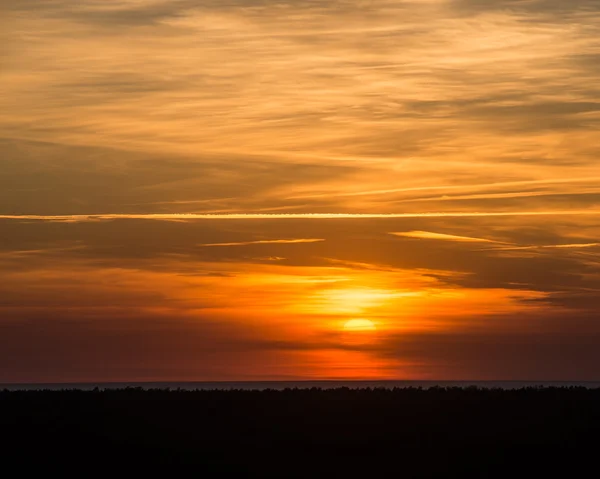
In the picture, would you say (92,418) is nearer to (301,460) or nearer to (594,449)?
(301,460)

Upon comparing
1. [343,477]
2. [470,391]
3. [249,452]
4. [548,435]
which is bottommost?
[470,391]

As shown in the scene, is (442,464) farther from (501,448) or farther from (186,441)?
(186,441)

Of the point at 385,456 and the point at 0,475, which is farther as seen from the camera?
the point at 385,456

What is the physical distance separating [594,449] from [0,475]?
2356 cm

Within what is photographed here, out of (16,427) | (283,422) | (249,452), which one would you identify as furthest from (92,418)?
(249,452)

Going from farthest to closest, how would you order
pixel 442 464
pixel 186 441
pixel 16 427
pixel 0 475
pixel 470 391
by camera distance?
pixel 470 391 < pixel 16 427 < pixel 186 441 < pixel 442 464 < pixel 0 475

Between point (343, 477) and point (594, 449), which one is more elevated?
point (343, 477)

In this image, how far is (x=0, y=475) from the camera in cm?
3522

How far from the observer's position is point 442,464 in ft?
127

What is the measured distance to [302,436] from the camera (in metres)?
47.8

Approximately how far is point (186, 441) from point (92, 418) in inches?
447

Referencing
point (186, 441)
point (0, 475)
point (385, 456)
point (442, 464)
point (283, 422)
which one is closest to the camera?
point (0, 475)

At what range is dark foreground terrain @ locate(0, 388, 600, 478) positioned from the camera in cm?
3785

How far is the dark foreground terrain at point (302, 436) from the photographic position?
37.9 meters
